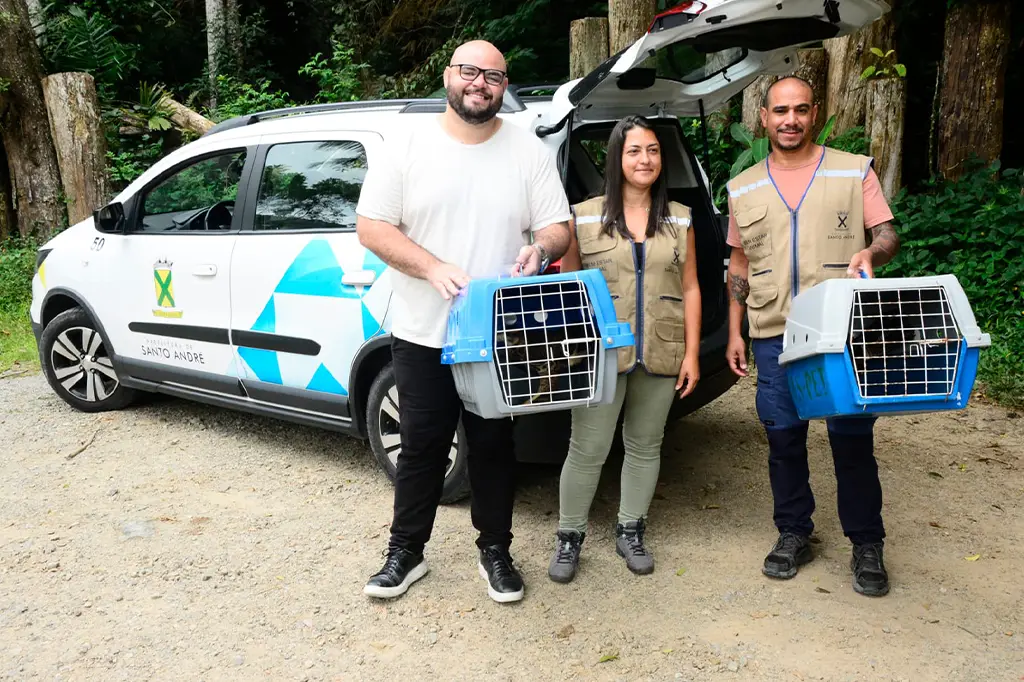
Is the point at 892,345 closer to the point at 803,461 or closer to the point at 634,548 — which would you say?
the point at 803,461

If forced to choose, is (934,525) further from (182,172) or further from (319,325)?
(182,172)

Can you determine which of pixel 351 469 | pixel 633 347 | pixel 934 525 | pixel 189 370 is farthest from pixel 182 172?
pixel 934 525

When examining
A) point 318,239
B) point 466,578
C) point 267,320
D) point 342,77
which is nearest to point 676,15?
point 318,239

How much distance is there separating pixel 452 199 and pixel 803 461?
5.57 ft

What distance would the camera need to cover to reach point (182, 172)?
5258 millimetres

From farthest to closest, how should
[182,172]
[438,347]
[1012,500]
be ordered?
1. [182,172]
2. [1012,500]
3. [438,347]

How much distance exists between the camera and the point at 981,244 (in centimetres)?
679

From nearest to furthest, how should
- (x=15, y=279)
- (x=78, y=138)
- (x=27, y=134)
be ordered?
(x=15, y=279)
(x=78, y=138)
(x=27, y=134)

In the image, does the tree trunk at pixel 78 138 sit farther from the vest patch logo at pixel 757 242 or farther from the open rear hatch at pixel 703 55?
the vest patch logo at pixel 757 242

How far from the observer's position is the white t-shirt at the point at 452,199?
3.12m

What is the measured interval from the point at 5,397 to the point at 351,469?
3.14 metres

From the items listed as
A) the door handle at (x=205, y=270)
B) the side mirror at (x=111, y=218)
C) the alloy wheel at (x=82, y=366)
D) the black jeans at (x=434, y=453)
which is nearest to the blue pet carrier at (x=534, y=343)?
the black jeans at (x=434, y=453)

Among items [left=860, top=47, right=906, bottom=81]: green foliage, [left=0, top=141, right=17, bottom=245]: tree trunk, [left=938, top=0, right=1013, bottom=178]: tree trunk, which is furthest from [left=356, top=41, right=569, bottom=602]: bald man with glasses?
[left=0, top=141, right=17, bottom=245]: tree trunk

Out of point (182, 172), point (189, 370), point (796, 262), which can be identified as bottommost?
point (189, 370)
